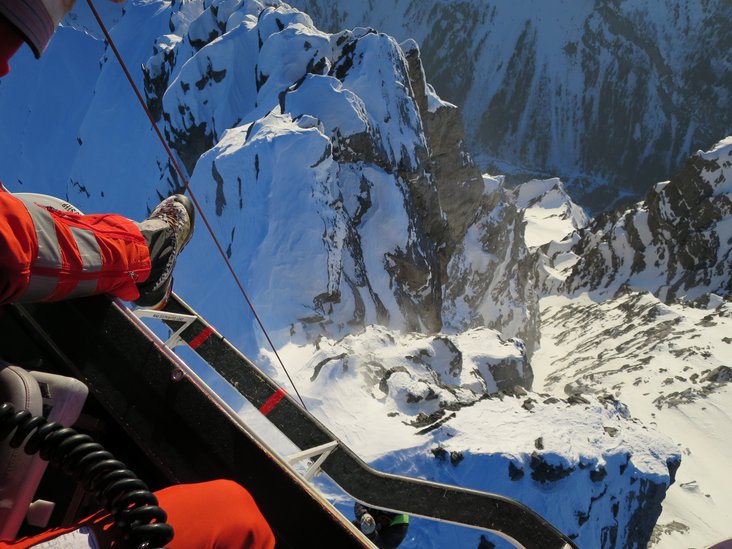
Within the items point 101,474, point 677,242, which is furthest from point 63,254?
point 677,242

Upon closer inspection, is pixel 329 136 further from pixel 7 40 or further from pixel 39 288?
pixel 7 40

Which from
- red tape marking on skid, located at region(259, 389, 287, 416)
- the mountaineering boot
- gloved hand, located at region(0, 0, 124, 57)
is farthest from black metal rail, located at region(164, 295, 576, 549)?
gloved hand, located at region(0, 0, 124, 57)

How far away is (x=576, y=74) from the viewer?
88250mm

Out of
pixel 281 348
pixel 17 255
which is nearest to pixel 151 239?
pixel 17 255

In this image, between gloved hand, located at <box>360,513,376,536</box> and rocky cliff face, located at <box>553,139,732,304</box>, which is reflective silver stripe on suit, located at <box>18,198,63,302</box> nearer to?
gloved hand, located at <box>360,513,376,536</box>

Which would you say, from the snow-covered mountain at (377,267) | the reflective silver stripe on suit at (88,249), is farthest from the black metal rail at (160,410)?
the snow-covered mountain at (377,267)

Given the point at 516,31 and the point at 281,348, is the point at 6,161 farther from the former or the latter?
the point at 516,31

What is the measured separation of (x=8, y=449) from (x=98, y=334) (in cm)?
93

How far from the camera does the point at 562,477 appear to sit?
615cm

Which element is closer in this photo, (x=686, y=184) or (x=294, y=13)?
(x=294, y=13)

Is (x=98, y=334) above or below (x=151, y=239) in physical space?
below

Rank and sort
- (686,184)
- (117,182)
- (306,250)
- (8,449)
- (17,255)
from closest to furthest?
(8,449) → (17,255) → (306,250) → (117,182) → (686,184)

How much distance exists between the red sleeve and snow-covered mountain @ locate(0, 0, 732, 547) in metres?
4.93

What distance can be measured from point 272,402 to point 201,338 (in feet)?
2.14
